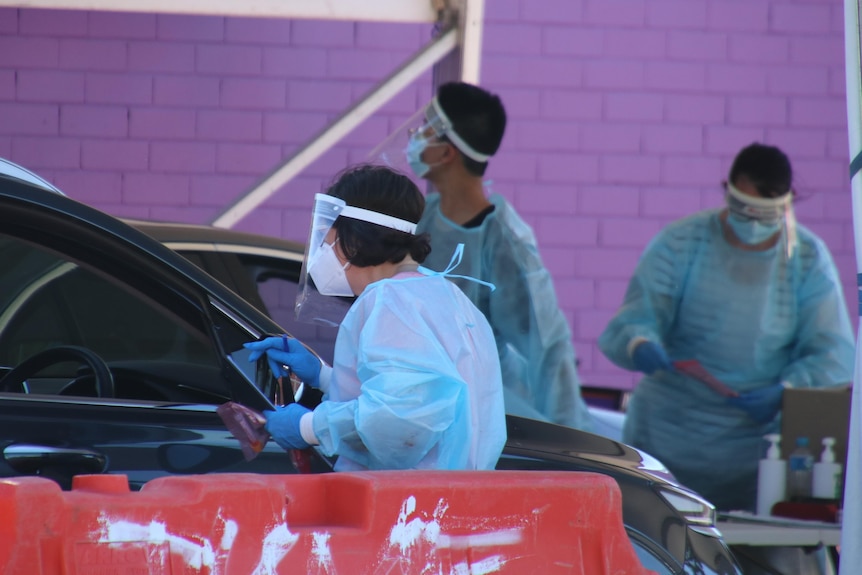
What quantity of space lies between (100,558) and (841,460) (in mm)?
3244

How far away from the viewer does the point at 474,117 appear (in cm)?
435

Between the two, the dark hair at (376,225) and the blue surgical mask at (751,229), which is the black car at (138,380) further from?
the blue surgical mask at (751,229)

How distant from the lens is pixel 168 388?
2.95 metres

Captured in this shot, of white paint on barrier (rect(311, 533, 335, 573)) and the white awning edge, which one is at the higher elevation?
the white awning edge

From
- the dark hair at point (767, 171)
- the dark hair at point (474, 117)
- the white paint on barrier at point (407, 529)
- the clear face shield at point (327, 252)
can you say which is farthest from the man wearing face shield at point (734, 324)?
the white paint on barrier at point (407, 529)

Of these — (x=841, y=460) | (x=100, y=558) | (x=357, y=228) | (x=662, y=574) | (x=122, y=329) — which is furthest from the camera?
(x=841, y=460)

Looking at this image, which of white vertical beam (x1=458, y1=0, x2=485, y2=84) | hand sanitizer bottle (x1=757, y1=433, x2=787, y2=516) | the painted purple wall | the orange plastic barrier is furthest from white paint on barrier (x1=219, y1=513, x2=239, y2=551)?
the painted purple wall

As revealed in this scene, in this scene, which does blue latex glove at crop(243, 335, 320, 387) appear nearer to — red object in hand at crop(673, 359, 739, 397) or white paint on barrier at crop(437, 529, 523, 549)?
white paint on barrier at crop(437, 529, 523, 549)

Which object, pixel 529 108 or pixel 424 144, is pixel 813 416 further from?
pixel 529 108

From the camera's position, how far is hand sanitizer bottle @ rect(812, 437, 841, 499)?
428 centimetres

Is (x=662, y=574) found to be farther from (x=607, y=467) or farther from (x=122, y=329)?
(x=122, y=329)

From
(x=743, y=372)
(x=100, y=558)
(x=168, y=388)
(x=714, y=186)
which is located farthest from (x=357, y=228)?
(x=714, y=186)

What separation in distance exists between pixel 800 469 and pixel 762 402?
288 millimetres

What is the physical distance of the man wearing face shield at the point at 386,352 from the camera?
2.28 m
